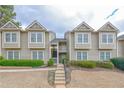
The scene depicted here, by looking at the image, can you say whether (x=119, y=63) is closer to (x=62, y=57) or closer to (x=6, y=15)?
(x=62, y=57)

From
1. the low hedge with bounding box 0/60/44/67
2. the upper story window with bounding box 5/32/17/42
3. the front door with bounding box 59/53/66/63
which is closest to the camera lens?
the low hedge with bounding box 0/60/44/67

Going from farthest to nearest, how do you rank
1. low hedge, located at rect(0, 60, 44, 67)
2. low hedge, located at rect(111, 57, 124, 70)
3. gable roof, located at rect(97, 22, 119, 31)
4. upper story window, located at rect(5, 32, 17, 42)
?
gable roof, located at rect(97, 22, 119, 31) → upper story window, located at rect(5, 32, 17, 42) → low hedge, located at rect(0, 60, 44, 67) → low hedge, located at rect(111, 57, 124, 70)

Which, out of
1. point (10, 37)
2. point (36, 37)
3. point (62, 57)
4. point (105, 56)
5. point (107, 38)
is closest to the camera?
point (10, 37)

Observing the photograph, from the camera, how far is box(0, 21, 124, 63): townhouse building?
92.0 feet

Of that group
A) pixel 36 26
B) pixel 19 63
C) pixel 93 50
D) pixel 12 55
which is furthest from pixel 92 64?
pixel 12 55

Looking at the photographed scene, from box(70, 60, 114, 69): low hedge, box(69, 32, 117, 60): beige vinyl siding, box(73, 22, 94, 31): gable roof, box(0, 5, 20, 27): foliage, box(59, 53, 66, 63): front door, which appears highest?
box(0, 5, 20, 27): foliage

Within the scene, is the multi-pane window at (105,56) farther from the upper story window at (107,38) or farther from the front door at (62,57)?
the front door at (62,57)

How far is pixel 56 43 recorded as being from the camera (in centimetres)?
2891

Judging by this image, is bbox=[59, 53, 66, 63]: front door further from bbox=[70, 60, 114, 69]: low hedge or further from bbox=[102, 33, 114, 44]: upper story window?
bbox=[102, 33, 114, 44]: upper story window

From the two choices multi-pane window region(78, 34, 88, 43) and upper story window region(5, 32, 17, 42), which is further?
multi-pane window region(78, 34, 88, 43)

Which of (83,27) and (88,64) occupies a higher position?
(83,27)

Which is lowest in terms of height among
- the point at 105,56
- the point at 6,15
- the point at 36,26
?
the point at 105,56

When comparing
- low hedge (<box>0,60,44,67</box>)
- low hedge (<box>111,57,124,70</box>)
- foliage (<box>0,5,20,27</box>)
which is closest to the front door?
low hedge (<box>0,60,44,67</box>)
